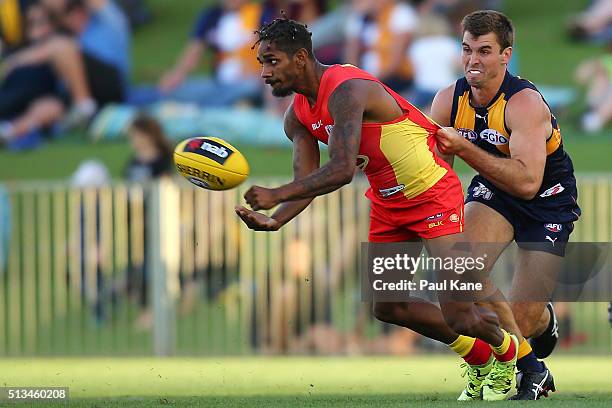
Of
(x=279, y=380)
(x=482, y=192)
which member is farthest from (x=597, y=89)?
Result: (x=482, y=192)

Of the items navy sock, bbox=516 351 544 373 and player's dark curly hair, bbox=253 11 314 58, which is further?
navy sock, bbox=516 351 544 373

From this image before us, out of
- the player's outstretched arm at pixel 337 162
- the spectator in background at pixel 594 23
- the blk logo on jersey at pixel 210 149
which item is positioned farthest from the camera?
the spectator in background at pixel 594 23

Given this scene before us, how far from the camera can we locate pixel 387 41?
53.9ft

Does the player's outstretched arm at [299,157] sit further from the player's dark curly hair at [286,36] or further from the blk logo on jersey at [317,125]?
the player's dark curly hair at [286,36]

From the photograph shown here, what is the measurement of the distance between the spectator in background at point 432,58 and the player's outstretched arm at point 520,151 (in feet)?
24.2

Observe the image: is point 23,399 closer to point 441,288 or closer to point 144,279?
point 441,288

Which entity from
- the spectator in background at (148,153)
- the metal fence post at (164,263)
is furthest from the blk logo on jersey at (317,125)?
the spectator in background at (148,153)

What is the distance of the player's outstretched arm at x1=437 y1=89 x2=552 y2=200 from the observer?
867 centimetres

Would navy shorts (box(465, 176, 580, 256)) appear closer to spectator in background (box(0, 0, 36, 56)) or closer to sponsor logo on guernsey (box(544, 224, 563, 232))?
sponsor logo on guernsey (box(544, 224, 563, 232))

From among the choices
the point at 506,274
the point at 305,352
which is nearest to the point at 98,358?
the point at 305,352

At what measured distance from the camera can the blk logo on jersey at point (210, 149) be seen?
8164 mm

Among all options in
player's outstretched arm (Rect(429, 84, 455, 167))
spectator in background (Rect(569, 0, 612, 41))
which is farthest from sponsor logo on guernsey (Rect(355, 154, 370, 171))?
spectator in background (Rect(569, 0, 612, 41))

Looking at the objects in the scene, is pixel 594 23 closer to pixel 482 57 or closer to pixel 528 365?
pixel 482 57

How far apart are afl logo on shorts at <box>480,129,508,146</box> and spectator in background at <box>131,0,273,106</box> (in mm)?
7827
